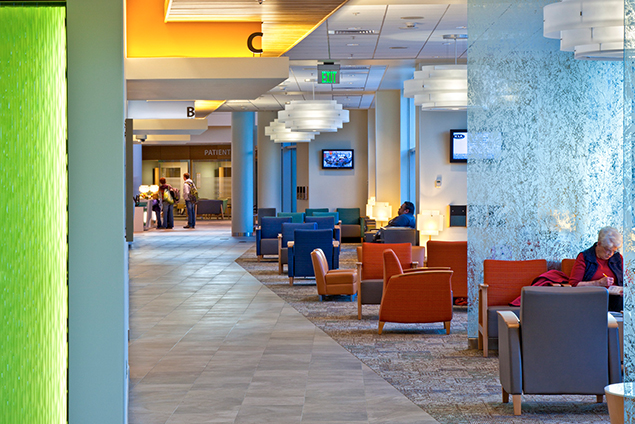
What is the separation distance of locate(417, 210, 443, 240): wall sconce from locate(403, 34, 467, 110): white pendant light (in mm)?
3377

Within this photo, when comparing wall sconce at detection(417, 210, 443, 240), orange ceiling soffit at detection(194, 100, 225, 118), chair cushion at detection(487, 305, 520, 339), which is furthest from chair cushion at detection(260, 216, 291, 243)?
chair cushion at detection(487, 305, 520, 339)

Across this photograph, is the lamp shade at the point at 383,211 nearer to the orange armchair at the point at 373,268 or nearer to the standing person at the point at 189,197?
the orange armchair at the point at 373,268

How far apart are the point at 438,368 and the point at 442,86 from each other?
4.97 metres

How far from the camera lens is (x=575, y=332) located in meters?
5.00

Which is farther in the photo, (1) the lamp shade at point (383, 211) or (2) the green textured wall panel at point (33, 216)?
(1) the lamp shade at point (383, 211)

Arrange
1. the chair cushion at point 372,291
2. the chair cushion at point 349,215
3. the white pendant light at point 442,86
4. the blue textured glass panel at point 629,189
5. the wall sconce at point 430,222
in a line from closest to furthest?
the blue textured glass panel at point 629,189
the chair cushion at point 372,291
the white pendant light at point 442,86
the wall sconce at point 430,222
the chair cushion at point 349,215

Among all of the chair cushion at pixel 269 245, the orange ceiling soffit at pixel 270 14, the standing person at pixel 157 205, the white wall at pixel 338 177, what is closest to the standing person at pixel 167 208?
the standing person at pixel 157 205

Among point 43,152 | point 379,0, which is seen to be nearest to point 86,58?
point 43,152

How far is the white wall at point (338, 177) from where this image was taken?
75.4 feet

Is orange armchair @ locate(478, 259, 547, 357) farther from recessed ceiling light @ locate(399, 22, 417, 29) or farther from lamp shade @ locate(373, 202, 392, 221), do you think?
lamp shade @ locate(373, 202, 392, 221)

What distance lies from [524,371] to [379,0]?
17.3 feet

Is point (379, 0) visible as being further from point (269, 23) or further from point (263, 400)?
point (263, 400)

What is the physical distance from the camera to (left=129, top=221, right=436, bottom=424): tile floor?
5.08 m

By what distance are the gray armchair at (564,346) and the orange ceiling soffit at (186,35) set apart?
561 cm
